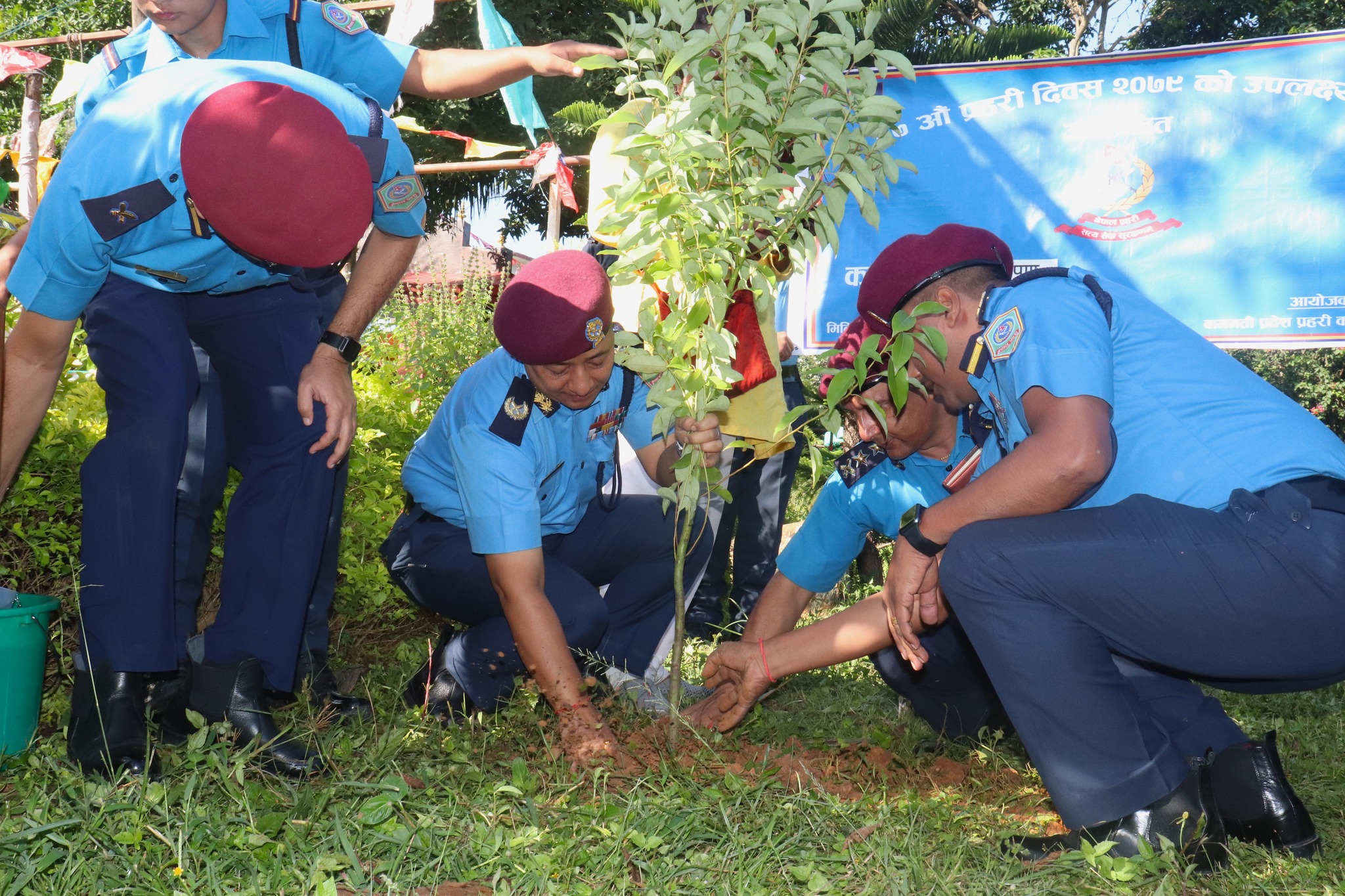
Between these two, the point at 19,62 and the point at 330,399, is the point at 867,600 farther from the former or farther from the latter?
the point at 19,62

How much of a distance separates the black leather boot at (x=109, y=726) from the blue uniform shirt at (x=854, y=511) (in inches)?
60.2

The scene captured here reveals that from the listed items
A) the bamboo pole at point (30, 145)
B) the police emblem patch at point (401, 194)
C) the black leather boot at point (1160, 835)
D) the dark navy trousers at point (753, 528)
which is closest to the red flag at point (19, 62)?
the bamboo pole at point (30, 145)

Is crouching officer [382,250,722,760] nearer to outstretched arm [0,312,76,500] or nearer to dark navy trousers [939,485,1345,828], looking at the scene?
dark navy trousers [939,485,1345,828]

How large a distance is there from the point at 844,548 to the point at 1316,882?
1236 mm

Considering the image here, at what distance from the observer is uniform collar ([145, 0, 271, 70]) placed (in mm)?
2697

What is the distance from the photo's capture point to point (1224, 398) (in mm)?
2119

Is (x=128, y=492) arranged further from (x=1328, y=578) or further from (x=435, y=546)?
(x=1328, y=578)

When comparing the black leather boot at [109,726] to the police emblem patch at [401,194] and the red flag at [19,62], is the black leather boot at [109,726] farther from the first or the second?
the red flag at [19,62]

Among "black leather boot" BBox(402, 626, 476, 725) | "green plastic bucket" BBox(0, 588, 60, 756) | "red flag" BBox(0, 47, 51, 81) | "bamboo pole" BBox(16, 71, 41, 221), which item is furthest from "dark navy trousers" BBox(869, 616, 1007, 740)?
"red flag" BBox(0, 47, 51, 81)

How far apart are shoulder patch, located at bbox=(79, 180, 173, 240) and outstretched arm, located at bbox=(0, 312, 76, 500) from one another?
0.83 feet

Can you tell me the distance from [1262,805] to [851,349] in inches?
49.9

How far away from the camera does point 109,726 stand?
216 centimetres

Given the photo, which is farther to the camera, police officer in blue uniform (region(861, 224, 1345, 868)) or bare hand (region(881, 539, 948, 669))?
bare hand (region(881, 539, 948, 669))

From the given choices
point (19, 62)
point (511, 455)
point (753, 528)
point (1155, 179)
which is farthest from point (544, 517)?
point (19, 62)
